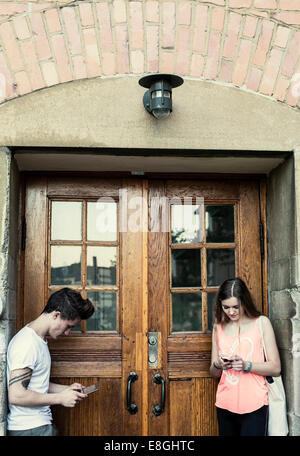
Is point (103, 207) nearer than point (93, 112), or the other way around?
point (93, 112)

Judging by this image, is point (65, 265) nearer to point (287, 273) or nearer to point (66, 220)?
point (66, 220)

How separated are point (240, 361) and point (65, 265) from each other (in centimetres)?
140

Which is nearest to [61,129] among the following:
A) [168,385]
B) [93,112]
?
[93,112]

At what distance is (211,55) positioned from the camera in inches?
136

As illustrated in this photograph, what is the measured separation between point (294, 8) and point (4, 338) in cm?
284

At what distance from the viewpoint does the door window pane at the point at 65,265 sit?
383 centimetres

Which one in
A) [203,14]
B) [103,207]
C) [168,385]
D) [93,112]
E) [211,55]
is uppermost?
[203,14]

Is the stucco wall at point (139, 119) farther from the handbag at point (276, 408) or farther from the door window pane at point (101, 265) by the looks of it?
the handbag at point (276, 408)

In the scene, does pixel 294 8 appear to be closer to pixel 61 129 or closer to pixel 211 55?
pixel 211 55

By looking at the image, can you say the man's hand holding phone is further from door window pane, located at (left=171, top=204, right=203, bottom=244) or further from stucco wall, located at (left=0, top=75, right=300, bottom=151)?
stucco wall, located at (left=0, top=75, right=300, bottom=151)

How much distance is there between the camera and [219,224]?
3971mm

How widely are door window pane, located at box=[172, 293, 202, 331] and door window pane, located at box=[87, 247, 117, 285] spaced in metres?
0.48

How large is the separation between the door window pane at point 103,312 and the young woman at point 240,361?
0.73 m

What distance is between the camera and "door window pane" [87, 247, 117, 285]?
12.6ft
